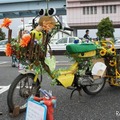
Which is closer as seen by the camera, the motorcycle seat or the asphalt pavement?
the asphalt pavement

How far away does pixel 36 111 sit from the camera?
3.21m

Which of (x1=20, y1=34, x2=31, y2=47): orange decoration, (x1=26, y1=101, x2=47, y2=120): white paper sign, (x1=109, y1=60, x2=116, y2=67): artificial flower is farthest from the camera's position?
(x1=109, y1=60, x2=116, y2=67): artificial flower

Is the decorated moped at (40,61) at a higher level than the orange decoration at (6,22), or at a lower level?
lower

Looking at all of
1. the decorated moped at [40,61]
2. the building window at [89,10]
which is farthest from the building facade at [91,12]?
the decorated moped at [40,61]

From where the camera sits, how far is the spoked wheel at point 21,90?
181 inches

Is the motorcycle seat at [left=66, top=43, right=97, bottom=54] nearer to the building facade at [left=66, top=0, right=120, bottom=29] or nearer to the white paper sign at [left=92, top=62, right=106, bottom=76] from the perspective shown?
the white paper sign at [left=92, top=62, right=106, bottom=76]

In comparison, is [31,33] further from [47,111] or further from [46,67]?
[47,111]

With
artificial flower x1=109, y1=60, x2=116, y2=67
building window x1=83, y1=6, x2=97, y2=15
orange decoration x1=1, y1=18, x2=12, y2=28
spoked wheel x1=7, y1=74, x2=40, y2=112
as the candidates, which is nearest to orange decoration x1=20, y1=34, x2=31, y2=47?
orange decoration x1=1, y1=18, x2=12, y2=28

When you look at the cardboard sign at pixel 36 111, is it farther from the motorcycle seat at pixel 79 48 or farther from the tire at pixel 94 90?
the tire at pixel 94 90

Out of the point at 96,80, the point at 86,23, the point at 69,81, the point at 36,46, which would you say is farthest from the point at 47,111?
the point at 86,23

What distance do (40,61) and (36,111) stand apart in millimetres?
1606

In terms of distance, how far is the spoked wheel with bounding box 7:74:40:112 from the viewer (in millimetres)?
4590

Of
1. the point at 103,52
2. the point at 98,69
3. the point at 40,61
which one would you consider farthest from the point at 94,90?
the point at 40,61

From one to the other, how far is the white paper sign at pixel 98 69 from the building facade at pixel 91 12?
2465 inches
